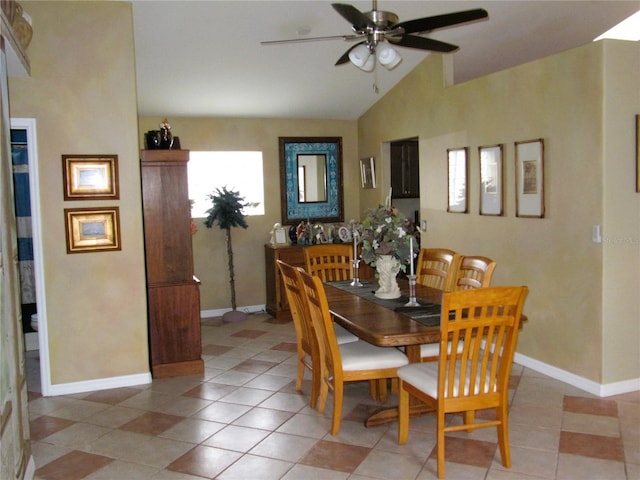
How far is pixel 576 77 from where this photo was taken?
392 cm

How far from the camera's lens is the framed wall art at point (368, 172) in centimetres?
683

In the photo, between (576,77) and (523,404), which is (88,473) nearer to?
(523,404)

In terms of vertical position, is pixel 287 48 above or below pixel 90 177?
above

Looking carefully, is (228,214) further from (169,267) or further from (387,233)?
(387,233)

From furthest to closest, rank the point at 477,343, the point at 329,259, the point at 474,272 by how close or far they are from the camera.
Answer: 1. the point at 329,259
2. the point at 474,272
3. the point at 477,343

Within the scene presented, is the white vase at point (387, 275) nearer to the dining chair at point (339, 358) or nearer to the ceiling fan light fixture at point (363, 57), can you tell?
the dining chair at point (339, 358)

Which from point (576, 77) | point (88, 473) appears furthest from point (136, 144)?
point (576, 77)

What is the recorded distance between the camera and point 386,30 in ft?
9.89

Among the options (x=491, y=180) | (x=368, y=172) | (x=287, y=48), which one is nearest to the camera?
(x=491, y=180)

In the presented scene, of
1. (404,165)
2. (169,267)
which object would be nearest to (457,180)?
(404,165)

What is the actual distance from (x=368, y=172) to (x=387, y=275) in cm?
338

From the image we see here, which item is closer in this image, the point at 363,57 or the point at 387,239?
the point at 363,57

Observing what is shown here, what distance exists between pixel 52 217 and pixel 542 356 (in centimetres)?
387

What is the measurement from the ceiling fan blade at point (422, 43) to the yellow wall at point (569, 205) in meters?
1.19
